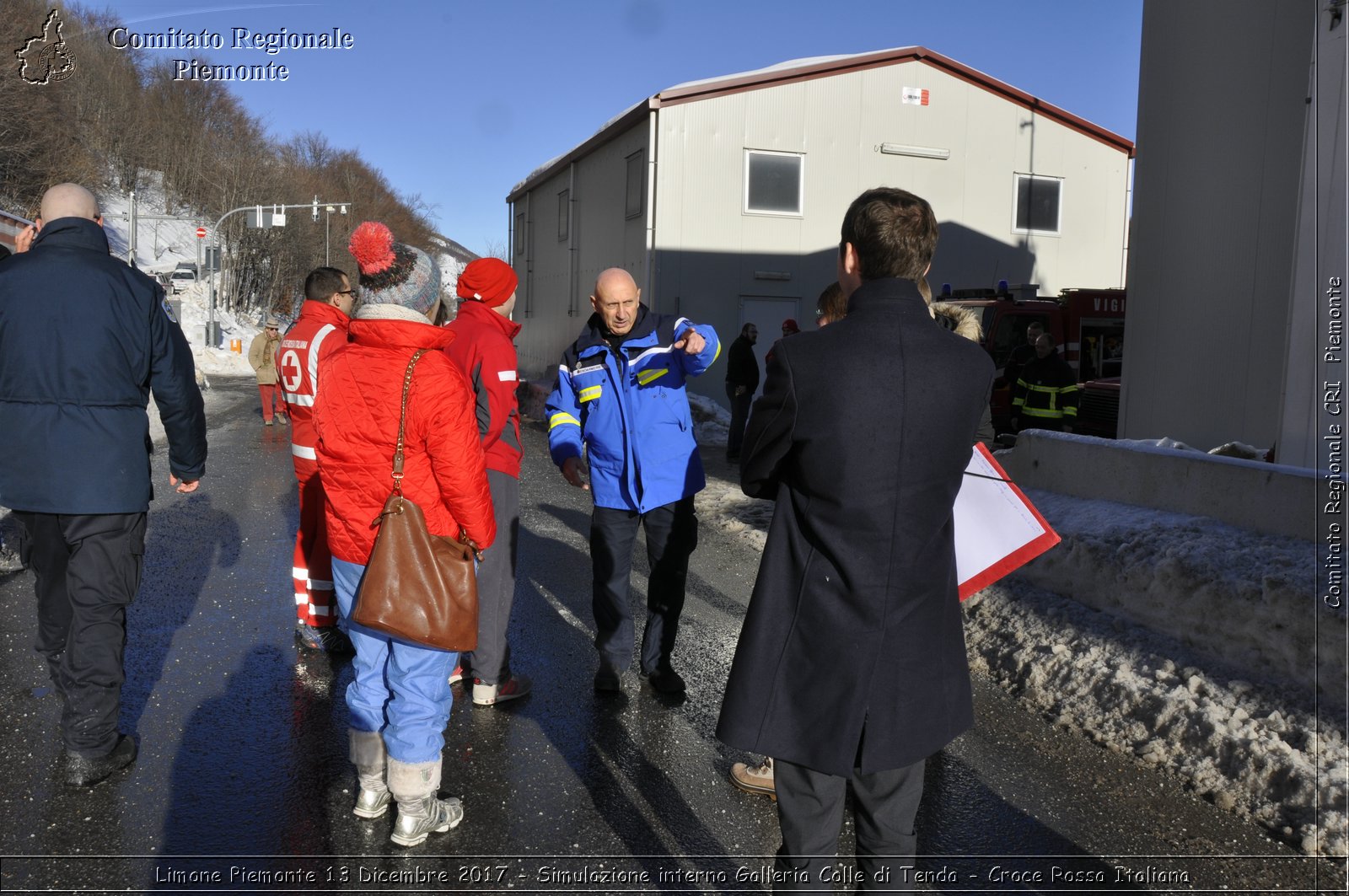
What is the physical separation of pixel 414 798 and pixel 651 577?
5.72ft

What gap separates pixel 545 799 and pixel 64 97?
2131 inches

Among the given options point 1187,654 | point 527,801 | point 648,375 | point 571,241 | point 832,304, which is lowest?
point 527,801

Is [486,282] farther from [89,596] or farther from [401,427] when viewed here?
[89,596]

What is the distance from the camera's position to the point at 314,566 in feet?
17.4

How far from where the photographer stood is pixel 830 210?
21.8 m

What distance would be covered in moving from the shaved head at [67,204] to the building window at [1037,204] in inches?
888

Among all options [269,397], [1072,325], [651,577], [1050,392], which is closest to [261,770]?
[651,577]

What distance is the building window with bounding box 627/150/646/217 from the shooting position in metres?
21.2

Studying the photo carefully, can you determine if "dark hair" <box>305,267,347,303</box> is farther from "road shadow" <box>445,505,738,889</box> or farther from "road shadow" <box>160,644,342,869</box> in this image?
"road shadow" <box>445,505,738,889</box>

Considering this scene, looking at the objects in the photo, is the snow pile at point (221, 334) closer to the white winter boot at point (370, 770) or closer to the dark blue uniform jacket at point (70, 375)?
the dark blue uniform jacket at point (70, 375)

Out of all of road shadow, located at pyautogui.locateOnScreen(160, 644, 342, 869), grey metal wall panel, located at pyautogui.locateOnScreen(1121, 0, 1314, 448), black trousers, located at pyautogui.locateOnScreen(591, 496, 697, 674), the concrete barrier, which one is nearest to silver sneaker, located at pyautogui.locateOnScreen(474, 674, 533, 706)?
black trousers, located at pyautogui.locateOnScreen(591, 496, 697, 674)

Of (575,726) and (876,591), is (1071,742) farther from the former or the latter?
(876,591)

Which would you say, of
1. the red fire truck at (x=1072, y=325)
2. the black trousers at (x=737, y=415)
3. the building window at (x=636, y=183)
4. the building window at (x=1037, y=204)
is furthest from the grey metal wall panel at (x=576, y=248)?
the building window at (x=1037, y=204)

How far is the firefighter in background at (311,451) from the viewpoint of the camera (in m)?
5.28
